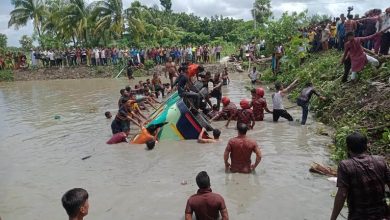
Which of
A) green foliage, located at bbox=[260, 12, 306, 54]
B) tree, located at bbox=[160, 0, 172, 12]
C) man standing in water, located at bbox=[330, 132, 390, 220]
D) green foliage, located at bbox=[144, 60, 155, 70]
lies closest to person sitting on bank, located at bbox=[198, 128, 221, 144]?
man standing in water, located at bbox=[330, 132, 390, 220]

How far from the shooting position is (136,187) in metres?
7.47

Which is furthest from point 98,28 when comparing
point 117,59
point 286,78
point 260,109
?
point 260,109

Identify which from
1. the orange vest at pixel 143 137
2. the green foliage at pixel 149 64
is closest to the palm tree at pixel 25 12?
the green foliage at pixel 149 64

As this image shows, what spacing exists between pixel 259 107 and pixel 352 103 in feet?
9.25

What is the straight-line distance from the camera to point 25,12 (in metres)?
41.3

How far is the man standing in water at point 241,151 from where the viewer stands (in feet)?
23.6

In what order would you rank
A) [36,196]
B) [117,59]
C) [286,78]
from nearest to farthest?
[36,196]
[286,78]
[117,59]

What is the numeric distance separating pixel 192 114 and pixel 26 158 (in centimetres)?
423

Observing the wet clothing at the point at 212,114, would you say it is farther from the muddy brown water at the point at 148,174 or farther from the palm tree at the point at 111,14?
the palm tree at the point at 111,14

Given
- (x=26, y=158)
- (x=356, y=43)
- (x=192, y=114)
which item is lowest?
(x=26, y=158)

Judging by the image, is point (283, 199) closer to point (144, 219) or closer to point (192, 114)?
point (144, 219)

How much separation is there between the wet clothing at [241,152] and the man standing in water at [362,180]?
3.25m

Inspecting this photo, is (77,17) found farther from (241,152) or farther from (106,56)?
(241,152)

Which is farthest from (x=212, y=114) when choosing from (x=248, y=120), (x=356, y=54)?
(x=356, y=54)
